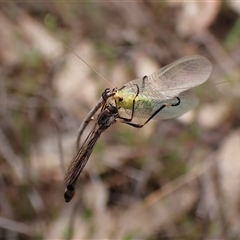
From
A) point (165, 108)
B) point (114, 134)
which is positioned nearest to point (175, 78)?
point (165, 108)

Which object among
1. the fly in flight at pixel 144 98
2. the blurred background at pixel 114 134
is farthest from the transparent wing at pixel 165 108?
the blurred background at pixel 114 134

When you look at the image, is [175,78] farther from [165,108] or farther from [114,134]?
[114,134]

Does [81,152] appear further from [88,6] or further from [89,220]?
[88,6]

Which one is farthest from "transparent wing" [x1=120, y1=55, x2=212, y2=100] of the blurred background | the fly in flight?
the blurred background

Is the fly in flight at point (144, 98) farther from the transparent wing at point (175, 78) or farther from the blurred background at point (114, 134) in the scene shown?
the blurred background at point (114, 134)

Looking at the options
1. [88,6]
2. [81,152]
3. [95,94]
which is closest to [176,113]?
[81,152]

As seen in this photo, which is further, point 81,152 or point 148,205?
point 148,205
